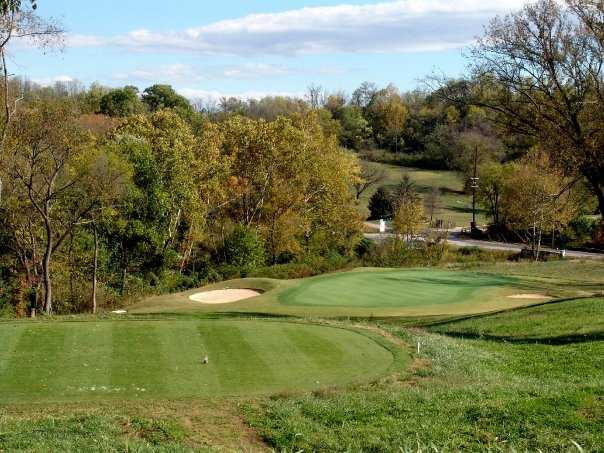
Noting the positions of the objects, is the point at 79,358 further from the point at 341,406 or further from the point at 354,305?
the point at 354,305

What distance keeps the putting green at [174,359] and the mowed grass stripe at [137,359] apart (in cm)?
2

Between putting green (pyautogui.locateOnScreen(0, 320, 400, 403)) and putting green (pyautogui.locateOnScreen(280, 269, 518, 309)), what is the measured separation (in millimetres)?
8686

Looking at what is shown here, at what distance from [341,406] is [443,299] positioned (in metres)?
16.4

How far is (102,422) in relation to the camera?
9.70 metres

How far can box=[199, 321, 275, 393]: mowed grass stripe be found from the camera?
12.4 metres

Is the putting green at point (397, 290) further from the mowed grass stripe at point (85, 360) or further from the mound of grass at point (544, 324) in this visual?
the mowed grass stripe at point (85, 360)

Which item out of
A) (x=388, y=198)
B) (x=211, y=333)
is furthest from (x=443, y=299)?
(x=388, y=198)

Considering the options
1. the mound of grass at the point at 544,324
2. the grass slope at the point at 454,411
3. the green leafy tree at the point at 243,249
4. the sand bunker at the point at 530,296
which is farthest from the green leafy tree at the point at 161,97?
the grass slope at the point at 454,411

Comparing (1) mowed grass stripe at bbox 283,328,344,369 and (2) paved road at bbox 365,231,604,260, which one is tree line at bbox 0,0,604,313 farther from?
(1) mowed grass stripe at bbox 283,328,344,369

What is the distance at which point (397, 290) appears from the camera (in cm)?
2786

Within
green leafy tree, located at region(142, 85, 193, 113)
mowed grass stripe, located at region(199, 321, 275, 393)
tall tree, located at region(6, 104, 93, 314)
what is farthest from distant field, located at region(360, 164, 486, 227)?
mowed grass stripe, located at region(199, 321, 275, 393)

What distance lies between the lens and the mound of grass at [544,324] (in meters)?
18.9

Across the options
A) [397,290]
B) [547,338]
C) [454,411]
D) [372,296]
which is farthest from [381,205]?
[454,411]

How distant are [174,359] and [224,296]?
1655cm
